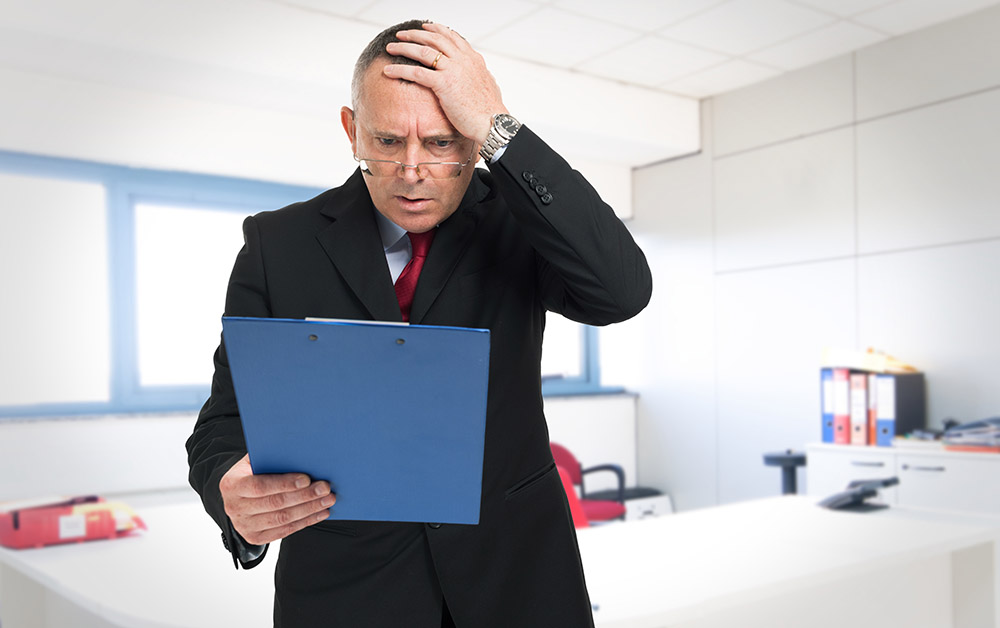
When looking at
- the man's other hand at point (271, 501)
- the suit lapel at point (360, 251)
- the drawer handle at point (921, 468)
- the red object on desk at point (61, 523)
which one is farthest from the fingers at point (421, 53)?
the drawer handle at point (921, 468)

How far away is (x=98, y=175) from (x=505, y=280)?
385 centimetres

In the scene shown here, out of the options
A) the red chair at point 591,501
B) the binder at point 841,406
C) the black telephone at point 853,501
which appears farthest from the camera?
the red chair at point 591,501

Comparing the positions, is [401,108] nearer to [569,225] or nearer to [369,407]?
[569,225]

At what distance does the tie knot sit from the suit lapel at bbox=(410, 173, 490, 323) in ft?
0.10

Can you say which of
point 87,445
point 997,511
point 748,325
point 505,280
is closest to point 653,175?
point 748,325

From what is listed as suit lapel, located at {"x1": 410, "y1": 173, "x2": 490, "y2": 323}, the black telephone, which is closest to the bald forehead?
suit lapel, located at {"x1": 410, "y1": 173, "x2": 490, "y2": 323}

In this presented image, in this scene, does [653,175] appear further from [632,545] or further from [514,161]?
[514,161]

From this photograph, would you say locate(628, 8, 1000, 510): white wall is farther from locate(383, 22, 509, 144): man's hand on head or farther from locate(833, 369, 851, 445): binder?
locate(383, 22, 509, 144): man's hand on head

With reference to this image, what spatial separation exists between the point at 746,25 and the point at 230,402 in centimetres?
413

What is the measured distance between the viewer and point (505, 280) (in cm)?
112

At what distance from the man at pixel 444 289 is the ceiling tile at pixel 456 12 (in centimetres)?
326

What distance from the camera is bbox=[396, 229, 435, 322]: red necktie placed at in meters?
1.10

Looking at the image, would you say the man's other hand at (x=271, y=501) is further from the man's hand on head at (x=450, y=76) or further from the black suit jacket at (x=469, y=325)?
the man's hand on head at (x=450, y=76)

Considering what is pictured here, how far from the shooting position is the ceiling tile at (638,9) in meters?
4.19
